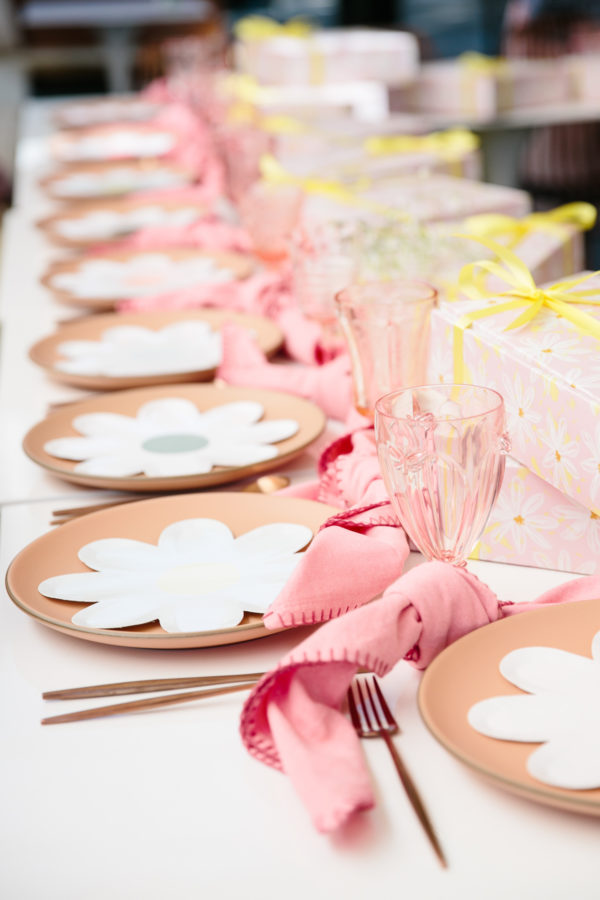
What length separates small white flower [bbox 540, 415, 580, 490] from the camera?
840mm

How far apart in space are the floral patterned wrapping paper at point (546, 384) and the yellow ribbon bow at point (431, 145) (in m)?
1.36

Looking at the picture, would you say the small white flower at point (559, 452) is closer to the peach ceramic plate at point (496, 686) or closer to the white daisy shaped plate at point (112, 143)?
the peach ceramic plate at point (496, 686)

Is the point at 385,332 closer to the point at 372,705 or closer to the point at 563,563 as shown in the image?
the point at 563,563

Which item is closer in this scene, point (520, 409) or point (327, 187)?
point (520, 409)

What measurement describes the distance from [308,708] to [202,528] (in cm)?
33

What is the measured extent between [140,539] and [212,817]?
1.25 ft

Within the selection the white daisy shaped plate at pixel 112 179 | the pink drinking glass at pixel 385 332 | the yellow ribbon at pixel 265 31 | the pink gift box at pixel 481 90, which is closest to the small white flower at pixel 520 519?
the pink drinking glass at pixel 385 332

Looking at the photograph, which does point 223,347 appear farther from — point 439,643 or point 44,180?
point 44,180

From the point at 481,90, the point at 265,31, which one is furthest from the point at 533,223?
the point at 265,31

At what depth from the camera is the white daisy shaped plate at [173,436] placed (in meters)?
1.14

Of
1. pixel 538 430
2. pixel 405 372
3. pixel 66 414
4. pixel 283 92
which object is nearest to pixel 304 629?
pixel 538 430

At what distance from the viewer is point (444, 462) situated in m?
0.79

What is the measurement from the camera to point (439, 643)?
0.76m

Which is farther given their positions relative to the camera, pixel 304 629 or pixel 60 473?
pixel 60 473
